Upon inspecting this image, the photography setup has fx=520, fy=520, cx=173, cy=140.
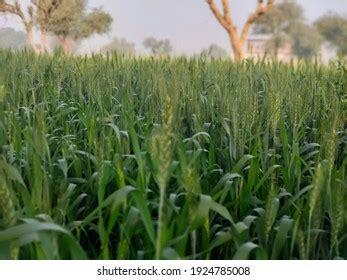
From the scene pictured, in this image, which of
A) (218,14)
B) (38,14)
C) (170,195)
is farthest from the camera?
(218,14)

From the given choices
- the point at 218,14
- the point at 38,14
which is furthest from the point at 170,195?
the point at 218,14

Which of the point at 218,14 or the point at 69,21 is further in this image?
the point at 218,14

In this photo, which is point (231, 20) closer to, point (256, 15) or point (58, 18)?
point (256, 15)

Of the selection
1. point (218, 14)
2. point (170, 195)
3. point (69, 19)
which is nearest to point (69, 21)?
point (69, 19)

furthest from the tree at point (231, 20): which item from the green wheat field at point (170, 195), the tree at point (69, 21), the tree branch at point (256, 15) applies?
the green wheat field at point (170, 195)

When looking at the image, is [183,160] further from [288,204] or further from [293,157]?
[293,157]

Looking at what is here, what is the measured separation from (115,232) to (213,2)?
12.4 metres

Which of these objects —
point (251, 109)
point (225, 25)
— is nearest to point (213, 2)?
point (225, 25)

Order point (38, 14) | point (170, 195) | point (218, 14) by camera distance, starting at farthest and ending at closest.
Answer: point (218, 14) → point (38, 14) → point (170, 195)

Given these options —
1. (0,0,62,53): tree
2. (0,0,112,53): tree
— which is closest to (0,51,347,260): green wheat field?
(0,0,62,53): tree

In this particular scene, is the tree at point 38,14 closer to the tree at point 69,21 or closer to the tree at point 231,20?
the tree at point 69,21

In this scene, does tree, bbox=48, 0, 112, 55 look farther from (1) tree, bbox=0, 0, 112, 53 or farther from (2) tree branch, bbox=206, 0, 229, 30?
(2) tree branch, bbox=206, 0, 229, 30

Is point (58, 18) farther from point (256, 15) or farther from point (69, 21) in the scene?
point (256, 15)

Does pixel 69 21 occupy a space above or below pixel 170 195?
above
